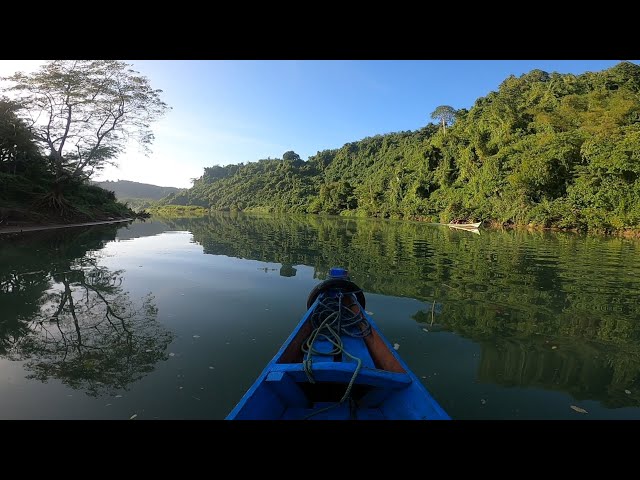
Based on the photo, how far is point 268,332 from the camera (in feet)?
14.9

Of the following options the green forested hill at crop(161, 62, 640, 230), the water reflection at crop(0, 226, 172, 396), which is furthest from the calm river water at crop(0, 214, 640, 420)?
the green forested hill at crop(161, 62, 640, 230)

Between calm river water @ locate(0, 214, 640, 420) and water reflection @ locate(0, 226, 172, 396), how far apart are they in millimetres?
23

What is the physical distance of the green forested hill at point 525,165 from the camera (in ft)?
71.9

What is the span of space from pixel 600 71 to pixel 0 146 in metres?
58.2

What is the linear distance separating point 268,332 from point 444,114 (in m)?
62.3

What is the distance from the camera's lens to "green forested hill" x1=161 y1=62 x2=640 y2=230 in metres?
21.9

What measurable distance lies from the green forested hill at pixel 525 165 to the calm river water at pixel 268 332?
16.6 meters

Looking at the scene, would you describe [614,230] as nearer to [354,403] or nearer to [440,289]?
[440,289]

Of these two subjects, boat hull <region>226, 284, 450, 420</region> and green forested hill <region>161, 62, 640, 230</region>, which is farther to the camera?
green forested hill <region>161, 62, 640, 230</region>

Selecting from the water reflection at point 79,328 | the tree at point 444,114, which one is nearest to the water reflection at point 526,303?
the water reflection at point 79,328

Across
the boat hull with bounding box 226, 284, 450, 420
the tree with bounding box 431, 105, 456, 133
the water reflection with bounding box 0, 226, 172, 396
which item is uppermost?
the tree with bounding box 431, 105, 456, 133

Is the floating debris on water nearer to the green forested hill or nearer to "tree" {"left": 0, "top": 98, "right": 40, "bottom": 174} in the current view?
the green forested hill

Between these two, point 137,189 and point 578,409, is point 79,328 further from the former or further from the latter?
point 137,189

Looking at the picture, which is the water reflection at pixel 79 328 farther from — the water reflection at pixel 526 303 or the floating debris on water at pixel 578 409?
the floating debris on water at pixel 578 409
